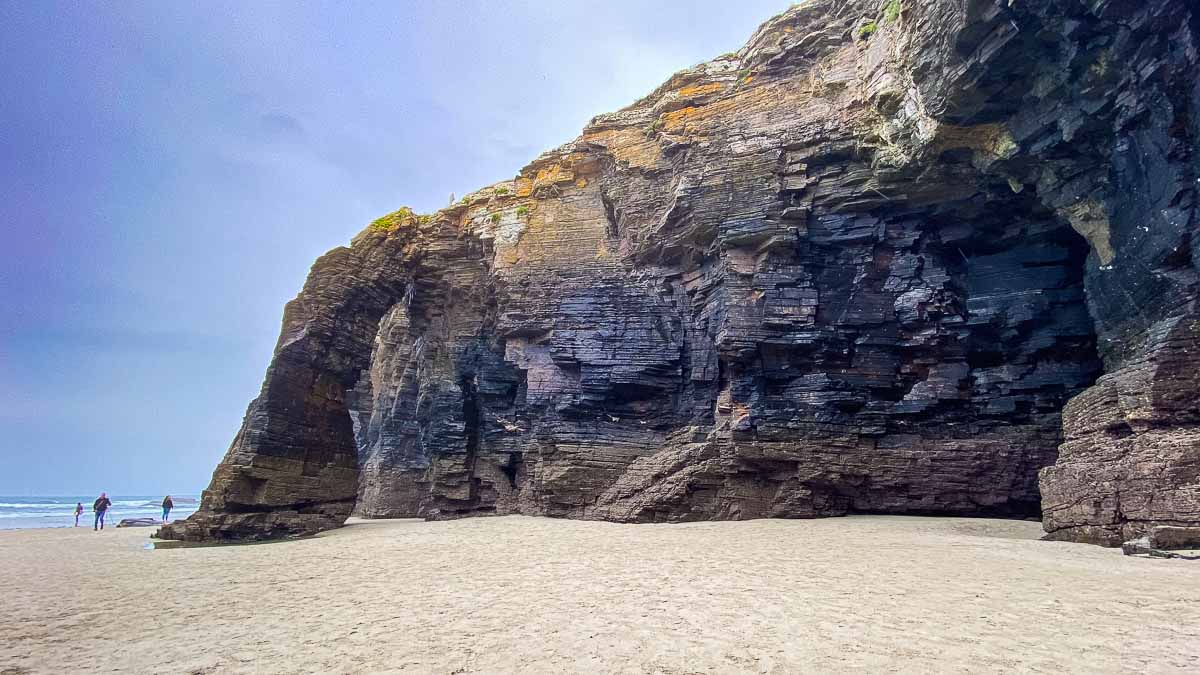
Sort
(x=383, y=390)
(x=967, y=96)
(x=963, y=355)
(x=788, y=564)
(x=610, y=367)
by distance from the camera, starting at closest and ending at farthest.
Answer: (x=788, y=564) < (x=967, y=96) < (x=963, y=355) < (x=610, y=367) < (x=383, y=390)

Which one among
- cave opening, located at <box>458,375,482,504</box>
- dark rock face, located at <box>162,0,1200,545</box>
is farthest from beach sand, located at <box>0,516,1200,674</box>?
cave opening, located at <box>458,375,482,504</box>

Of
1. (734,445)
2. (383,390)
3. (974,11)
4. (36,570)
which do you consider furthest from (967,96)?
(383,390)

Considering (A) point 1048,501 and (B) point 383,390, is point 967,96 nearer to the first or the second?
(A) point 1048,501

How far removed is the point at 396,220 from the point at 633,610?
67.7 feet

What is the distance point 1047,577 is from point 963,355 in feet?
32.7

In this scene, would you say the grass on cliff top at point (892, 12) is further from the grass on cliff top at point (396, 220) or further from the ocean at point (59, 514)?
the ocean at point (59, 514)

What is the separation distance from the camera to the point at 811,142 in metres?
17.5

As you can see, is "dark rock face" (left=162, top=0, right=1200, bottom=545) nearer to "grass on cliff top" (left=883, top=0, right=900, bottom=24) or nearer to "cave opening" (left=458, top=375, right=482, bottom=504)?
"cave opening" (left=458, top=375, right=482, bottom=504)

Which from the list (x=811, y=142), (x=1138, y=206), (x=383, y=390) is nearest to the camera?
(x=1138, y=206)

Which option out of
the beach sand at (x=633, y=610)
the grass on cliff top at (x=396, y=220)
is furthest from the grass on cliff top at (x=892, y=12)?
the grass on cliff top at (x=396, y=220)

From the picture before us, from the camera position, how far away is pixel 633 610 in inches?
265

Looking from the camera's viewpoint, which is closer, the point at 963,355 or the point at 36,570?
the point at 36,570

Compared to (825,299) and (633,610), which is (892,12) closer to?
(825,299)

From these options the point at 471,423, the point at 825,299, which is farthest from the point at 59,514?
the point at 825,299
